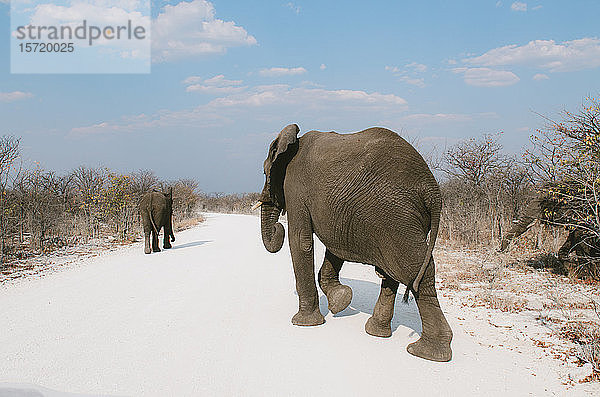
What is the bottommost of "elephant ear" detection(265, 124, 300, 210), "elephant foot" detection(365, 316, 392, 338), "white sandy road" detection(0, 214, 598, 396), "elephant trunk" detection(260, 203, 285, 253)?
"white sandy road" detection(0, 214, 598, 396)

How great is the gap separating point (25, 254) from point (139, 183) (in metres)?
12.2

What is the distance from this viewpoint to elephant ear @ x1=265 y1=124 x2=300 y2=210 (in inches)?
208

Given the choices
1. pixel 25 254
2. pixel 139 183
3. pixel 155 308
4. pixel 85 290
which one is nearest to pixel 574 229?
pixel 155 308

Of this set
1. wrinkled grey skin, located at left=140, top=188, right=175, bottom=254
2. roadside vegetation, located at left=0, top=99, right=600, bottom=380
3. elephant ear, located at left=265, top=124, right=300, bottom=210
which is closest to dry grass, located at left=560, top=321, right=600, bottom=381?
roadside vegetation, located at left=0, top=99, right=600, bottom=380

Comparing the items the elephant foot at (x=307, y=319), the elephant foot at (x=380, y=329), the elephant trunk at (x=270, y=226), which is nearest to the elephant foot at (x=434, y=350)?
the elephant foot at (x=380, y=329)

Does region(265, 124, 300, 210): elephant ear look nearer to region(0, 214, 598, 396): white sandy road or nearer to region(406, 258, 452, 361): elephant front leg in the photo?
region(0, 214, 598, 396): white sandy road

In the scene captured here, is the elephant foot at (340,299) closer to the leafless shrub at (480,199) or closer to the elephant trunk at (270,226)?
the elephant trunk at (270,226)

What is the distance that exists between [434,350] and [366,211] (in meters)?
1.59

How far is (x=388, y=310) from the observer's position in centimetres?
489

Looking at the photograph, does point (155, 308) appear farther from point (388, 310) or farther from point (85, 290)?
point (388, 310)

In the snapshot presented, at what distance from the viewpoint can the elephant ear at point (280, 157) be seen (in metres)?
5.27

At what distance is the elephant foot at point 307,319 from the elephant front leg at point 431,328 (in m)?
1.39

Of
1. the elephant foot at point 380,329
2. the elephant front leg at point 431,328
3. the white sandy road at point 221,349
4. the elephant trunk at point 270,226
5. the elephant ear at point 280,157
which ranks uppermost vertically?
the elephant ear at point 280,157

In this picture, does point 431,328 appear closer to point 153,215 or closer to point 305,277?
point 305,277
